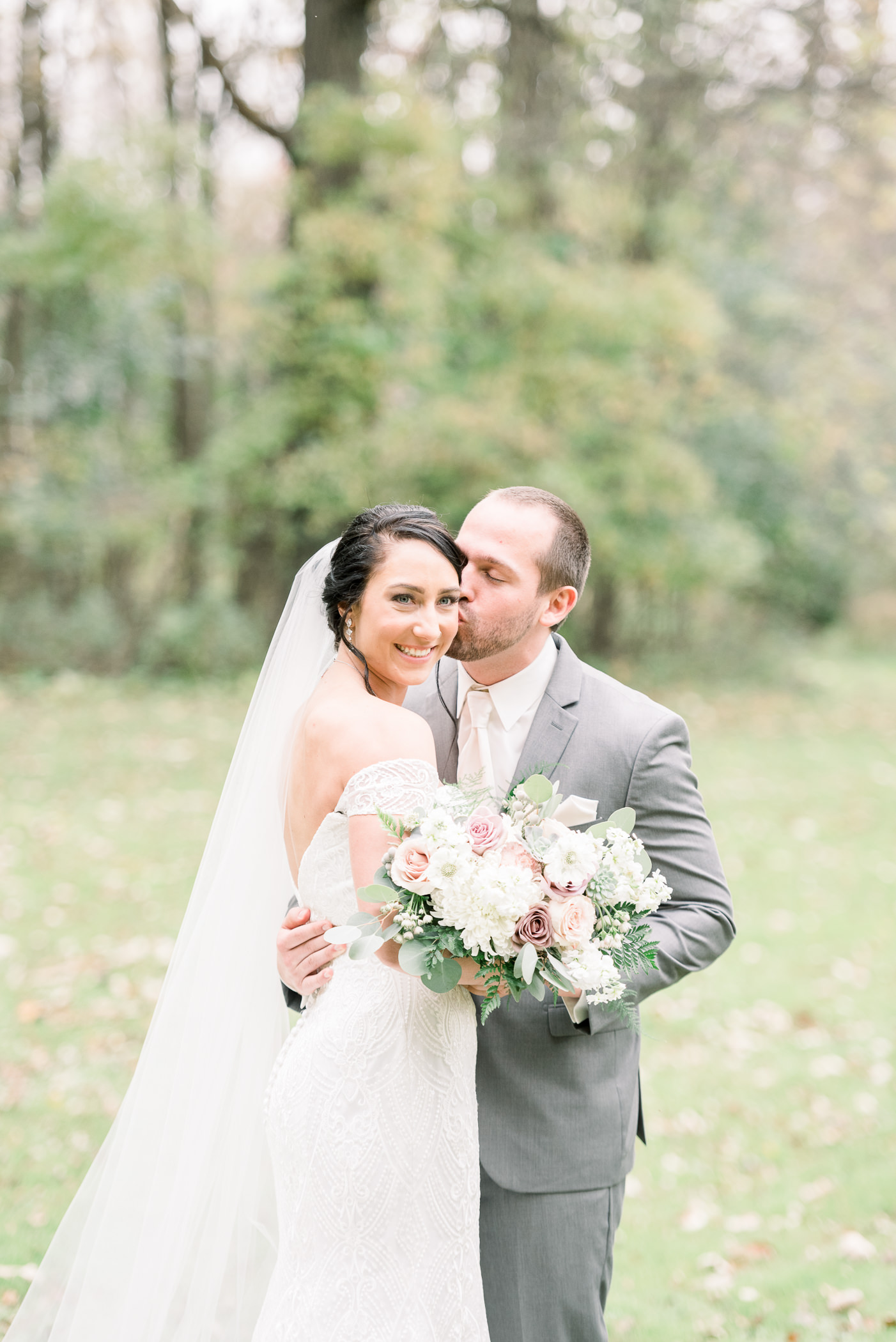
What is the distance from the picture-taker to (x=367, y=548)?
2.73 meters

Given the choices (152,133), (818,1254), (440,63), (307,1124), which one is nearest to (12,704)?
(152,133)

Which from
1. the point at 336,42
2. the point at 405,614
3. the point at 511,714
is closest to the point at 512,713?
the point at 511,714

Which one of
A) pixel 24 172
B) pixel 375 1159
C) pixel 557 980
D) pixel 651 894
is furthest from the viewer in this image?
pixel 24 172

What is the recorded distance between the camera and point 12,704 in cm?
1374

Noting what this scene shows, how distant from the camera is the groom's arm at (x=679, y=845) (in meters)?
2.83

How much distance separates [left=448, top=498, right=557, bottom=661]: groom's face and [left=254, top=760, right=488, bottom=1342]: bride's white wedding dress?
0.55m

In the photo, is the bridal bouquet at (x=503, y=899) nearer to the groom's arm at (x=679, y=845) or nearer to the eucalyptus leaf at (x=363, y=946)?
the eucalyptus leaf at (x=363, y=946)

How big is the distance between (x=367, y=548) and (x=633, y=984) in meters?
1.14

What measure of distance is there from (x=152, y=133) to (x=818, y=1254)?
14.0 metres

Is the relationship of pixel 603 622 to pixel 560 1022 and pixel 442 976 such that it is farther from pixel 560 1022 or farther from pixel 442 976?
pixel 442 976

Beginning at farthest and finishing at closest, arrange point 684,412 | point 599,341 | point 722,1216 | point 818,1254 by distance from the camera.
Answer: point 684,412, point 599,341, point 722,1216, point 818,1254

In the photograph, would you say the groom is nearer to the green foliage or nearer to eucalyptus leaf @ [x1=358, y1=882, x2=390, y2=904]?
Result: eucalyptus leaf @ [x1=358, y1=882, x2=390, y2=904]

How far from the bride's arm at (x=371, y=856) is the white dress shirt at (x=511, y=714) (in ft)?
1.98

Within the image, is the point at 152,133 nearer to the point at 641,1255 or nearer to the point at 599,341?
the point at 599,341
